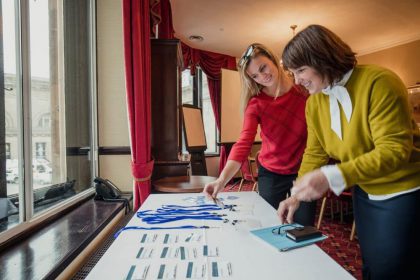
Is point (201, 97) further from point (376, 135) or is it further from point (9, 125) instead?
point (376, 135)

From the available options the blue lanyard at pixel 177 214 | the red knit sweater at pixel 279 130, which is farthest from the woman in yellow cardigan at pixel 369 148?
the red knit sweater at pixel 279 130

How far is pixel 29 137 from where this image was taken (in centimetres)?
123

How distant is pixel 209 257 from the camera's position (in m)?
0.74

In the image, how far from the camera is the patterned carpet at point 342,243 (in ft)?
7.06

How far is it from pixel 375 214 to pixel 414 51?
5.30m

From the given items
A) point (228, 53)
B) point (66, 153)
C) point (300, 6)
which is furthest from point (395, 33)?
point (66, 153)

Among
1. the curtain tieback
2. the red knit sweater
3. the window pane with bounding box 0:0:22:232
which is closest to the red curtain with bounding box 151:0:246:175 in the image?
the curtain tieback

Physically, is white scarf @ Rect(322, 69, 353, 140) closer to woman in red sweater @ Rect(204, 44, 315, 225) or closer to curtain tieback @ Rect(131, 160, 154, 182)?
woman in red sweater @ Rect(204, 44, 315, 225)

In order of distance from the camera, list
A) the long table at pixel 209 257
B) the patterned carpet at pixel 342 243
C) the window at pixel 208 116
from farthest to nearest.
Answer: the window at pixel 208 116
the patterned carpet at pixel 342 243
the long table at pixel 209 257

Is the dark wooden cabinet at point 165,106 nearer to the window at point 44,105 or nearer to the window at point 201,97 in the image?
the window at point 44,105

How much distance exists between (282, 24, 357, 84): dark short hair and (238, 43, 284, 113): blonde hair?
0.50 metres

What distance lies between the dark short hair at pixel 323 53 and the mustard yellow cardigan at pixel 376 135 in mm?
56

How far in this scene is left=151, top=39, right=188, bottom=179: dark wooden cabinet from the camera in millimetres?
2346

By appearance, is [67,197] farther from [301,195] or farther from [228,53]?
[228,53]
